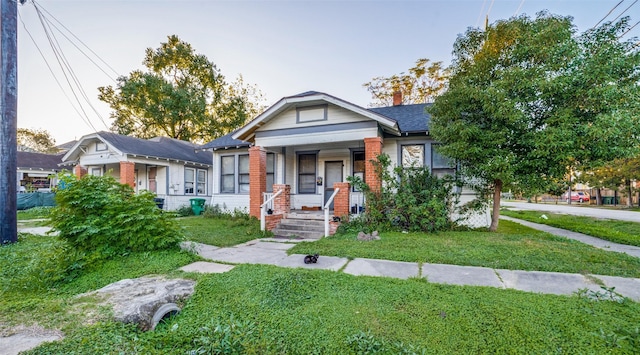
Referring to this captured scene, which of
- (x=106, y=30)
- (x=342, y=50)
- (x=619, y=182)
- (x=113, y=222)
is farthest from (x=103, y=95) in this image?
(x=619, y=182)

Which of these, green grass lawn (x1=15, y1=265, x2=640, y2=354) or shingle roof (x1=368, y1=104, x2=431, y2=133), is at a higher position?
shingle roof (x1=368, y1=104, x2=431, y2=133)

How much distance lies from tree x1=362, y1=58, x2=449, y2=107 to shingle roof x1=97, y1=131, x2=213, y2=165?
14371mm

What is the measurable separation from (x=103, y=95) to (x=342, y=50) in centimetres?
2175

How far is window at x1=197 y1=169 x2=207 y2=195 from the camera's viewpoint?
1641cm

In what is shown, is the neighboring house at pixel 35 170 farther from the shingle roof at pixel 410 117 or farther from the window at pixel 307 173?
the shingle roof at pixel 410 117

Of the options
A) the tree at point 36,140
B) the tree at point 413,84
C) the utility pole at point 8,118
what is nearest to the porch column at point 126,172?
the utility pole at point 8,118

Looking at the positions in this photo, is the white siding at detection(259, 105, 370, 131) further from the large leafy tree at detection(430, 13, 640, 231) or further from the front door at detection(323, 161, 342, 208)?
the large leafy tree at detection(430, 13, 640, 231)

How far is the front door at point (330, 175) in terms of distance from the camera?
10.0 metres

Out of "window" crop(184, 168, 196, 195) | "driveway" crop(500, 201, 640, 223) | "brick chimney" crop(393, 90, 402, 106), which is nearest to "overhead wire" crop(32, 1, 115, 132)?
"window" crop(184, 168, 196, 195)

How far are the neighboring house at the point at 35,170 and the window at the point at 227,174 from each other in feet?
57.5

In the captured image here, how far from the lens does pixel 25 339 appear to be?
2182mm

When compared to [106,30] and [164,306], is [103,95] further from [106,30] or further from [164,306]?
[164,306]

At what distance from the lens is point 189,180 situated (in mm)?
15703

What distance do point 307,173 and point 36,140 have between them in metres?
50.8
